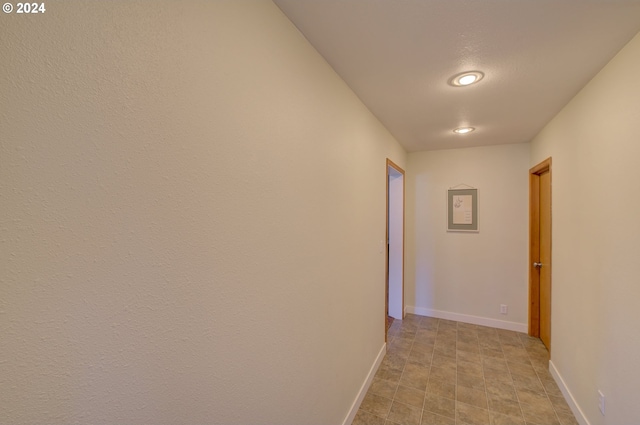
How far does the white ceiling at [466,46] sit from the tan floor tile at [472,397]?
7.89 feet

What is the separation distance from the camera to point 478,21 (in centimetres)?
122

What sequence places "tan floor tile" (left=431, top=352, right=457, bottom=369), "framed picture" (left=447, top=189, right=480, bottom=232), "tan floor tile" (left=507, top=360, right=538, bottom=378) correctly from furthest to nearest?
"framed picture" (left=447, top=189, right=480, bottom=232) → "tan floor tile" (left=431, top=352, right=457, bottom=369) → "tan floor tile" (left=507, top=360, right=538, bottom=378)

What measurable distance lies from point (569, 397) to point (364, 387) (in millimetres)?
1583

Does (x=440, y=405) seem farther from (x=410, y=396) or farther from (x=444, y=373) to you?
(x=444, y=373)

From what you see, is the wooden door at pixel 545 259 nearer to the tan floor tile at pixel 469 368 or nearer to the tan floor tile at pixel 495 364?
the tan floor tile at pixel 495 364

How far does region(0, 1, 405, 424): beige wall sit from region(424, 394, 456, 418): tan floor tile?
4.12ft

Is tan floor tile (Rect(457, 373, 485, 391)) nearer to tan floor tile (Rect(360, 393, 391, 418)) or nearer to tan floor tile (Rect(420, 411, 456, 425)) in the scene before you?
tan floor tile (Rect(420, 411, 456, 425))

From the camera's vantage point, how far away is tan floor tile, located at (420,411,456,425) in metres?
1.92

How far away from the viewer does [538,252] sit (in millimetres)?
3109

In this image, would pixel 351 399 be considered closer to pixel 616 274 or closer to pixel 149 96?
pixel 616 274

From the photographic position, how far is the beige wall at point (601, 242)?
136cm
